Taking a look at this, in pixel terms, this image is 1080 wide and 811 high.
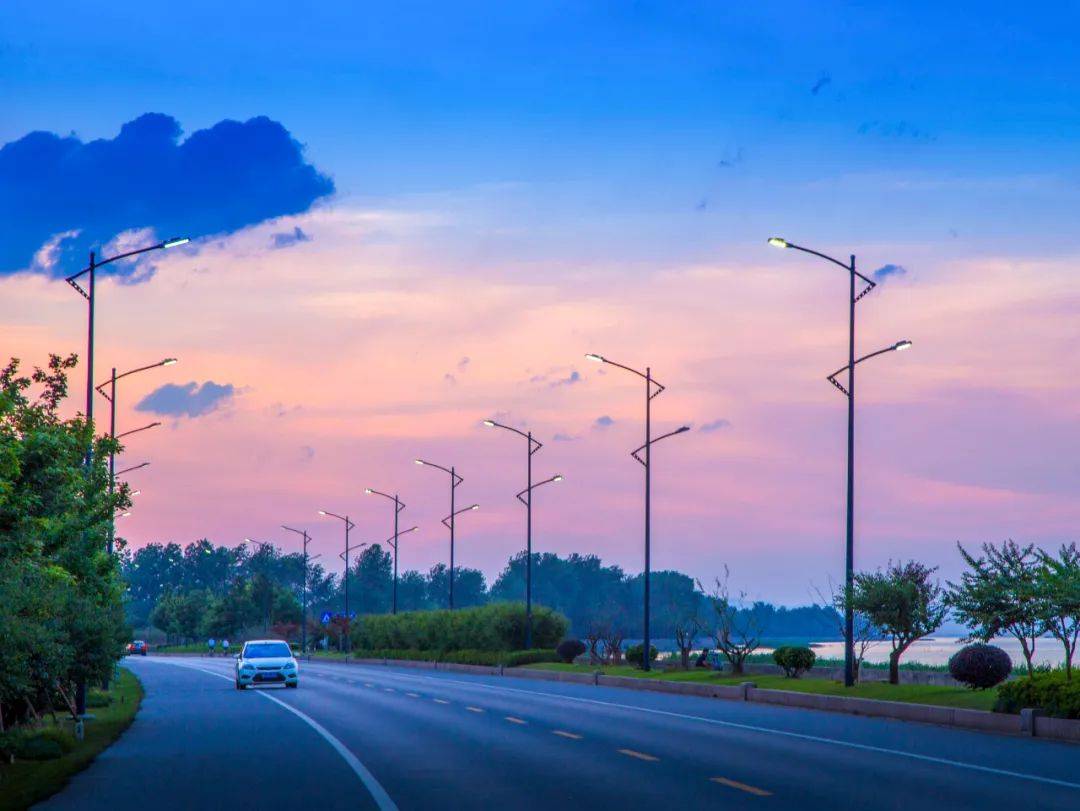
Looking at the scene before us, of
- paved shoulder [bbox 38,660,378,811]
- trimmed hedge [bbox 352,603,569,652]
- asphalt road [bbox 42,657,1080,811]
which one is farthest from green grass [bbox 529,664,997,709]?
trimmed hedge [bbox 352,603,569,652]

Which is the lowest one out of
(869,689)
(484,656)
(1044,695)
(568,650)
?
(484,656)

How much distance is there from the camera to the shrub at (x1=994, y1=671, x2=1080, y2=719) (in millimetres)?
25891

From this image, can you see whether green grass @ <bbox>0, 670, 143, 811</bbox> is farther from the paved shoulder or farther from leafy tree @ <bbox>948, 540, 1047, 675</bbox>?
leafy tree @ <bbox>948, 540, 1047, 675</bbox>

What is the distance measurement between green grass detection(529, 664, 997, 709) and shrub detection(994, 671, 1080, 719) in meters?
1.18

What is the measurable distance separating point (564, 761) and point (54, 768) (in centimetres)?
706

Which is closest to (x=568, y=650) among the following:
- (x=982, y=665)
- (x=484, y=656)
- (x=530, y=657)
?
(x=530, y=657)

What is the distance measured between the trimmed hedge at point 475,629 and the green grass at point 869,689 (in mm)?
23922

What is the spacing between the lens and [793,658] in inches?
1704

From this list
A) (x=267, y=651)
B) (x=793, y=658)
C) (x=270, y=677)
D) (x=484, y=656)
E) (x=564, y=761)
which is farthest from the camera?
(x=484, y=656)

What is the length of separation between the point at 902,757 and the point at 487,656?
5032cm

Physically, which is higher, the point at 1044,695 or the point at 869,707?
the point at 1044,695

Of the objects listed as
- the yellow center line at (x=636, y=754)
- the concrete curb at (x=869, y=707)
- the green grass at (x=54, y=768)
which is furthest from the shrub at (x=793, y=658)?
the yellow center line at (x=636, y=754)

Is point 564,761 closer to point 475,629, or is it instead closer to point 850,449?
point 850,449

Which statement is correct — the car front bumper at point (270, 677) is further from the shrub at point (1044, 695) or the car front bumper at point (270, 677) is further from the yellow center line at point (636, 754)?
the yellow center line at point (636, 754)
